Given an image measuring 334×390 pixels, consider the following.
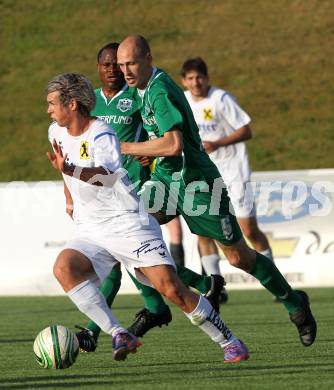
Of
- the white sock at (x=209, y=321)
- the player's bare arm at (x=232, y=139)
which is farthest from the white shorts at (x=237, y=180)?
the white sock at (x=209, y=321)

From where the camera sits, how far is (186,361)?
7105mm

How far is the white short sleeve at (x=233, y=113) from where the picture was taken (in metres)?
12.1

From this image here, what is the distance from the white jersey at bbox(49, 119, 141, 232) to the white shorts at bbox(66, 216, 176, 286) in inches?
1.9

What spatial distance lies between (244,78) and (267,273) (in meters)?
25.4

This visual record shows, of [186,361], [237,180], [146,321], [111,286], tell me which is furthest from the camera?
[237,180]

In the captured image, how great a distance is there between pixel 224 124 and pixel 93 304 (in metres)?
5.84

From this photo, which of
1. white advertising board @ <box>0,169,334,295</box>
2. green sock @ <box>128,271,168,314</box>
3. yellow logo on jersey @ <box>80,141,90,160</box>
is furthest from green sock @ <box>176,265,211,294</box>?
white advertising board @ <box>0,169,334,295</box>

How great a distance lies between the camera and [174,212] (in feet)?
26.8

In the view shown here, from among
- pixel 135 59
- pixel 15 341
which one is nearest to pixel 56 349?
pixel 135 59

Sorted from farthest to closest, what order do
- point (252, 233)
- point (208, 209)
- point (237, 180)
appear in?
point (237, 180) → point (252, 233) → point (208, 209)

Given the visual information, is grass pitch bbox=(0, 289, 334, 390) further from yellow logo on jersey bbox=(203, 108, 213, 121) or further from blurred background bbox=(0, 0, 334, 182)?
blurred background bbox=(0, 0, 334, 182)

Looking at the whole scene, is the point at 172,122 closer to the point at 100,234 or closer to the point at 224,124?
the point at 100,234

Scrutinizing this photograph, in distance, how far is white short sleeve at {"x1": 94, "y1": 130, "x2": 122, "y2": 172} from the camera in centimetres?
644

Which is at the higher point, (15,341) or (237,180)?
(15,341)
